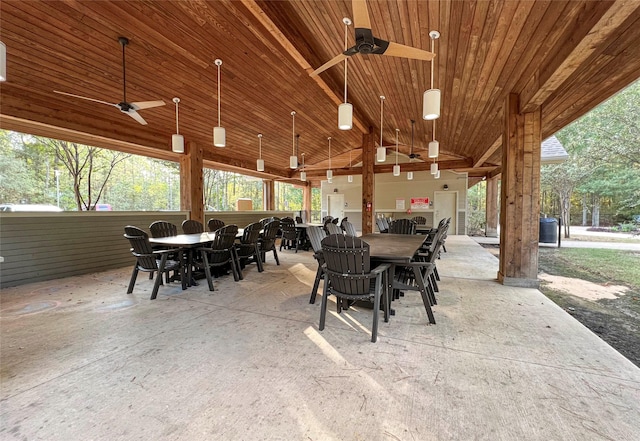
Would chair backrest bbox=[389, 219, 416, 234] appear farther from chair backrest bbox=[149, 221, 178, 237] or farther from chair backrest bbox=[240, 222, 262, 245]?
chair backrest bbox=[149, 221, 178, 237]

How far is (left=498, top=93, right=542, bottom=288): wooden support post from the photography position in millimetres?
3875

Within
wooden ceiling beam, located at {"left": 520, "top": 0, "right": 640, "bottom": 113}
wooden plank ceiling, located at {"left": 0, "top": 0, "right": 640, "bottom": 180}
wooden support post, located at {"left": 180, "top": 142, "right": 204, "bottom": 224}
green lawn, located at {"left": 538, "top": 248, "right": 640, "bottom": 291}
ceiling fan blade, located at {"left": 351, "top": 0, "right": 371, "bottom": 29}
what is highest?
wooden plank ceiling, located at {"left": 0, "top": 0, "right": 640, "bottom": 180}

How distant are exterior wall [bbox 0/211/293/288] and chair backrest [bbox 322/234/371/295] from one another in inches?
193

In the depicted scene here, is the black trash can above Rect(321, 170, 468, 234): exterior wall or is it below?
below

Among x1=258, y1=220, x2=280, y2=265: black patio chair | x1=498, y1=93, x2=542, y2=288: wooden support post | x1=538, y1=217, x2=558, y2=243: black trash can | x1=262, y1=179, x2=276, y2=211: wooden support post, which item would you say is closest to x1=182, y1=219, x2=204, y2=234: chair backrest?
x1=258, y1=220, x2=280, y2=265: black patio chair

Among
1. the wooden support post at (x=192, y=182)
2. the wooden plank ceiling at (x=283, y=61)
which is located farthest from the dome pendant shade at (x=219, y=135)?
the wooden support post at (x=192, y=182)

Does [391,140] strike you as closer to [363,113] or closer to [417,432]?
[363,113]

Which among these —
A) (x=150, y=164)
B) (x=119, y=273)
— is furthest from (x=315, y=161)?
(x=119, y=273)

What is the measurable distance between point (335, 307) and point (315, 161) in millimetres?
9082

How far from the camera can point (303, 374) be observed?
6.02 ft

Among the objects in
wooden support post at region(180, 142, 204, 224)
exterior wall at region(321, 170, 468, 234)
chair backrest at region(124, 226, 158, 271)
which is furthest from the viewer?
exterior wall at region(321, 170, 468, 234)

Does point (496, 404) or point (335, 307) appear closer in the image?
point (496, 404)

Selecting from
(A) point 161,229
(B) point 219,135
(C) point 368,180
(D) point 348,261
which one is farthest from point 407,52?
(C) point 368,180

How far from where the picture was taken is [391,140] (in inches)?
389
